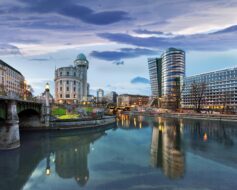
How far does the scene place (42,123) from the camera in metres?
58.5

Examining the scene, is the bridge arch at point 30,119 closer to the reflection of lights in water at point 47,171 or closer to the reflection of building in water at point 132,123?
the reflection of building in water at point 132,123

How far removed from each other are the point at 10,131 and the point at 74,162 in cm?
1397

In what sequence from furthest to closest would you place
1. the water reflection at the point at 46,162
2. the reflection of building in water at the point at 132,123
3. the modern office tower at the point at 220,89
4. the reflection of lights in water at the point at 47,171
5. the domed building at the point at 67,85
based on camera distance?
1. the domed building at the point at 67,85
2. the modern office tower at the point at 220,89
3. the reflection of building in water at the point at 132,123
4. the reflection of lights in water at the point at 47,171
5. the water reflection at the point at 46,162

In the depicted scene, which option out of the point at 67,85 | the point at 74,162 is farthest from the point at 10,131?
the point at 67,85

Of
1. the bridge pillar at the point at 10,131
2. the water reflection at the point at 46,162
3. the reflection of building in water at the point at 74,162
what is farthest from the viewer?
the bridge pillar at the point at 10,131

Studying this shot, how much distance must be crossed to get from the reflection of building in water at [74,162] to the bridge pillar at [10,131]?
7944 mm

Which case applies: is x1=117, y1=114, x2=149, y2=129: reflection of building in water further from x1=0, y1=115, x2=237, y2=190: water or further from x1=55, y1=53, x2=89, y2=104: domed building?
x1=55, y1=53, x2=89, y2=104: domed building

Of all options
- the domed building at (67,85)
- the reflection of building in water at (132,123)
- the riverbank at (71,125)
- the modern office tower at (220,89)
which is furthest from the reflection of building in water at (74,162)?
the modern office tower at (220,89)

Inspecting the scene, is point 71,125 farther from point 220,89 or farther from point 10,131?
point 220,89

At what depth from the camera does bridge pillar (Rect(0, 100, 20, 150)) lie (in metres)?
33.6

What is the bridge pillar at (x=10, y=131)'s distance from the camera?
110 ft

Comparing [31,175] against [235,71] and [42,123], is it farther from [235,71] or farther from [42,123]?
[235,71]

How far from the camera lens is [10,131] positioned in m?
34.1

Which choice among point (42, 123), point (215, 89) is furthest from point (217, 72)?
point (42, 123)
